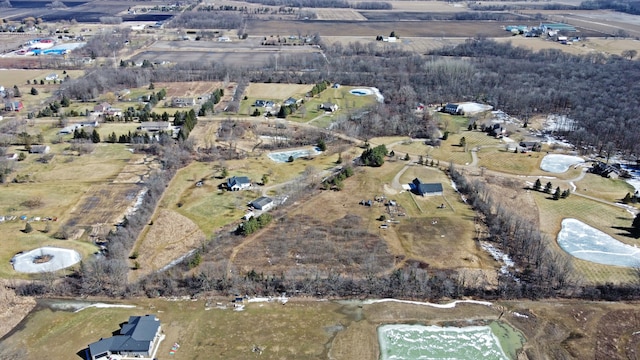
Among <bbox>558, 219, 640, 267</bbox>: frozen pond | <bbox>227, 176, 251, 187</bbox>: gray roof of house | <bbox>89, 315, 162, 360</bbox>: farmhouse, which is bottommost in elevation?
<bbox>89, 315, 162, 360</bbox>: farmhouse

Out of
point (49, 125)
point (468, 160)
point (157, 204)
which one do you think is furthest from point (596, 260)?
point (49, 125)

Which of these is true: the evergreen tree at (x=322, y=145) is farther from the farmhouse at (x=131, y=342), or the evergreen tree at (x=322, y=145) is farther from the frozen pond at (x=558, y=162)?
the farmhouse at (x=131, y=342)

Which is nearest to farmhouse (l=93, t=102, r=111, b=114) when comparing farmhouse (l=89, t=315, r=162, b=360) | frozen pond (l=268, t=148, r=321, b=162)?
frozen pond (l=268, t=148, r=321, b=162)

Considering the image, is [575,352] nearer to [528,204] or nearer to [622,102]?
[528,204]

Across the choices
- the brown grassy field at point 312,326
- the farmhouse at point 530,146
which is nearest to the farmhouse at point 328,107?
the farmhouse at point 530,146

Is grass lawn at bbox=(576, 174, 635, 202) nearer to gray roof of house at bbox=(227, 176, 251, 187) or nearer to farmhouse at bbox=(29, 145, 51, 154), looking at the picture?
gray roof of house at bbox=(227, 176, 251, 187)
